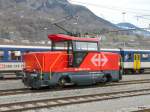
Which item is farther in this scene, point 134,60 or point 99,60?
point 134,60

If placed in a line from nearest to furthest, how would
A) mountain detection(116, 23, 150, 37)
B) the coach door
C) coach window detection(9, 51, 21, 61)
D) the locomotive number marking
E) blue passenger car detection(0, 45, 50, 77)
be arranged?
1. the locomotive number marking
2. blue passenger car detection(0, 45, 50, 77)
3. coach window detection(9, 51, 21, 61)
4. the coach door
5. mountain detection(116, 23, 150, 37)

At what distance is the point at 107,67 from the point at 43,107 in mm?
10665

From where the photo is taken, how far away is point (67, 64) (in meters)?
23.8

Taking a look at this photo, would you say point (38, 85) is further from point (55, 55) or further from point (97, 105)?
point (97, 105)

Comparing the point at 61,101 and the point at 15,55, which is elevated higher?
the point at 15,55

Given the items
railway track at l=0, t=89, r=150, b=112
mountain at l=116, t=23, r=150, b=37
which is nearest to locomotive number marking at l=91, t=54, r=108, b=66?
railway track at l=0, t=89, r=150, b=112

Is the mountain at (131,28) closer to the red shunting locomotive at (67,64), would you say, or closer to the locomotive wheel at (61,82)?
the red shunting locomotive at (67,64)

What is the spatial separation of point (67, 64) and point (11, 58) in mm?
11328

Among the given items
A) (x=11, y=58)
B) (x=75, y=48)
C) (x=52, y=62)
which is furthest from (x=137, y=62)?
(x=52, y=62)

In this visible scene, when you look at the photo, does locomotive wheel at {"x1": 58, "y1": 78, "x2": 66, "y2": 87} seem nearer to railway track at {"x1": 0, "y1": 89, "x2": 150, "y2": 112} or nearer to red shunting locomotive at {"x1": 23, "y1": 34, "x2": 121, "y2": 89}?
red shunting locomotive at {"x1": 23, "y1": 34, "x2": 121, "y2": 89}

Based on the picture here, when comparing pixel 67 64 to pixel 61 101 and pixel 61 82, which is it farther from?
pixel 61 101

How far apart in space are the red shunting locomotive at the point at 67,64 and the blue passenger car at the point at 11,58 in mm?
9428

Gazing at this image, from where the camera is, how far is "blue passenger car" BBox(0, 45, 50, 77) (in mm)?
33625

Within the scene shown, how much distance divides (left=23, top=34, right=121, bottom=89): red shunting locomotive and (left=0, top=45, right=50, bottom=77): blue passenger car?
9428 millimetres
